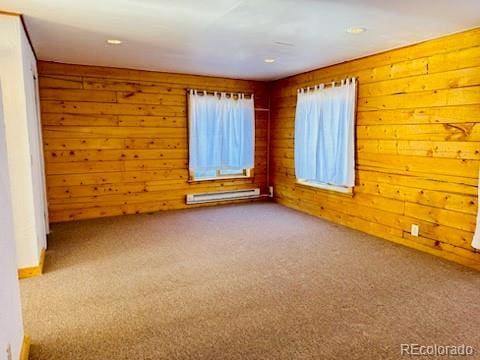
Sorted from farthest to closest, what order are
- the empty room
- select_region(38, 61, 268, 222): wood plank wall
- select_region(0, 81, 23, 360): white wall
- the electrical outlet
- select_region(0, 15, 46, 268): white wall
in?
select_region(38, 61, 268, 222): wood plank wall, the electrical outlet, select_region(0, 15, 46, 268): white wall, the empty room, select_region(0, 81, 23, 360): white wall

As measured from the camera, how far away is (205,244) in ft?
12.6

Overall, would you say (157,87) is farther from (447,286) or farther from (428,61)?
(447,286)

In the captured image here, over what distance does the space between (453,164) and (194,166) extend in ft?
11.4

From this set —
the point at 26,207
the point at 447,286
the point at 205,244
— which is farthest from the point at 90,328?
the point at 447,286

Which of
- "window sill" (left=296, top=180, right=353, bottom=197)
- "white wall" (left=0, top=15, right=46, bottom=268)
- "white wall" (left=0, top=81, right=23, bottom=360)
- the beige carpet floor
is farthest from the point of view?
"window sill" (left=296, top=180, right=353, bottom=197)

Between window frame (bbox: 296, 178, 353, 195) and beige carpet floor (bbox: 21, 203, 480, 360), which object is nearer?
beige carpet floor (bbox: 21, 203, 480, 360)

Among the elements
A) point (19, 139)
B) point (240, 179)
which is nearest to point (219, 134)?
point (240, 179)

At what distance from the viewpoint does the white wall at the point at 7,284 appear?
5.08 ft

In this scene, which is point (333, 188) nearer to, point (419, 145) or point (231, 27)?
point (419, 145)

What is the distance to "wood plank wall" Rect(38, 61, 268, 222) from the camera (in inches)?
182

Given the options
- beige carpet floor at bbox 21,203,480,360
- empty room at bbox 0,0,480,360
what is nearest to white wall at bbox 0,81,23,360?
empty room at bbox 0,0,480,360

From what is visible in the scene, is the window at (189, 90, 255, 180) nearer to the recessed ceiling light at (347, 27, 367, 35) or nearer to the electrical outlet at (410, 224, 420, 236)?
the recessed ceiling light at (347, 27, 367, 35)

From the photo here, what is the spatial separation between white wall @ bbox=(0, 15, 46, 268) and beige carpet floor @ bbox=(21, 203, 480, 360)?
0.36m

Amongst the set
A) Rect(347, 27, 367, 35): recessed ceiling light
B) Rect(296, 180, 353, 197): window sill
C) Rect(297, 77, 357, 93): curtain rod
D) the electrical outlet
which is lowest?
the electrical outlet
